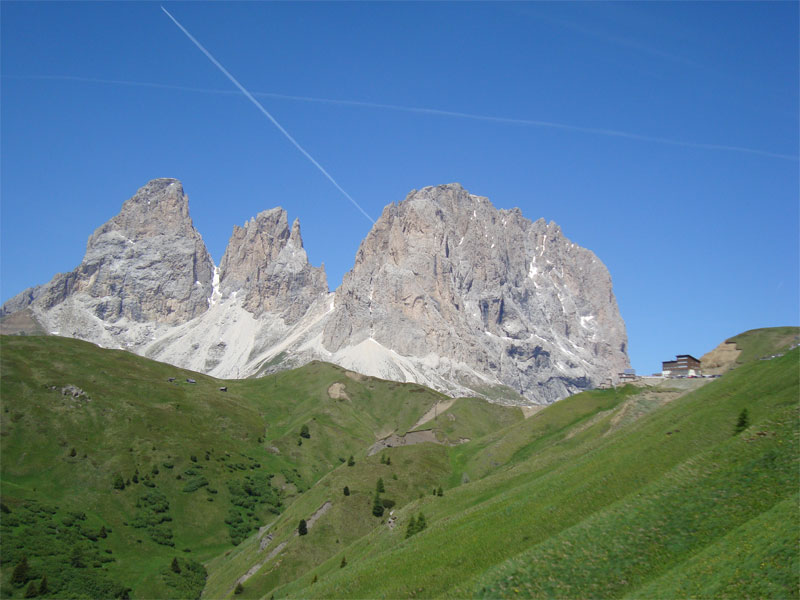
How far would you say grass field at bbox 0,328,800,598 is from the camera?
43906 mm

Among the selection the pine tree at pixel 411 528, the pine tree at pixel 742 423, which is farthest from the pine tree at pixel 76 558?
the pine tree at pixel 742 423

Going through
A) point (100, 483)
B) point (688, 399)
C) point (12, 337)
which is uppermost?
point (12, 337)

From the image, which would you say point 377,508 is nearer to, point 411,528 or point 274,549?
point 274,549

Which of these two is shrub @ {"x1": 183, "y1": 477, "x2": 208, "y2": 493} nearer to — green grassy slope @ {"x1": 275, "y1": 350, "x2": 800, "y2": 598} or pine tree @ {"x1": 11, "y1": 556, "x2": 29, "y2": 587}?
pine tree @ {"x1": 11, "y1": 556, "x2": 29, "y2": 587}

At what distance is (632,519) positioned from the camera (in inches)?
1876

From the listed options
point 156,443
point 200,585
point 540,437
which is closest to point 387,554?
point 200,585

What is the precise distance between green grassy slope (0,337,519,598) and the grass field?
0.47m

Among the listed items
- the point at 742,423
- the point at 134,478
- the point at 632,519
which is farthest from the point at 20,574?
the point at 742,423

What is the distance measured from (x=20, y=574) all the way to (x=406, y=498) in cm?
6023

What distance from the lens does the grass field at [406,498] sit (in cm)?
4391

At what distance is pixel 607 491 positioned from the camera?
190 feet

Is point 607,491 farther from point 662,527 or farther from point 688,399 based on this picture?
point 688,399

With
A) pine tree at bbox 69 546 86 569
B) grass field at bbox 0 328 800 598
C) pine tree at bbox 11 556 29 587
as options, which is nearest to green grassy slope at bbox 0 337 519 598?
pine tree at bbox 69 546 86 569

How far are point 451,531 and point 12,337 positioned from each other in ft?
588
